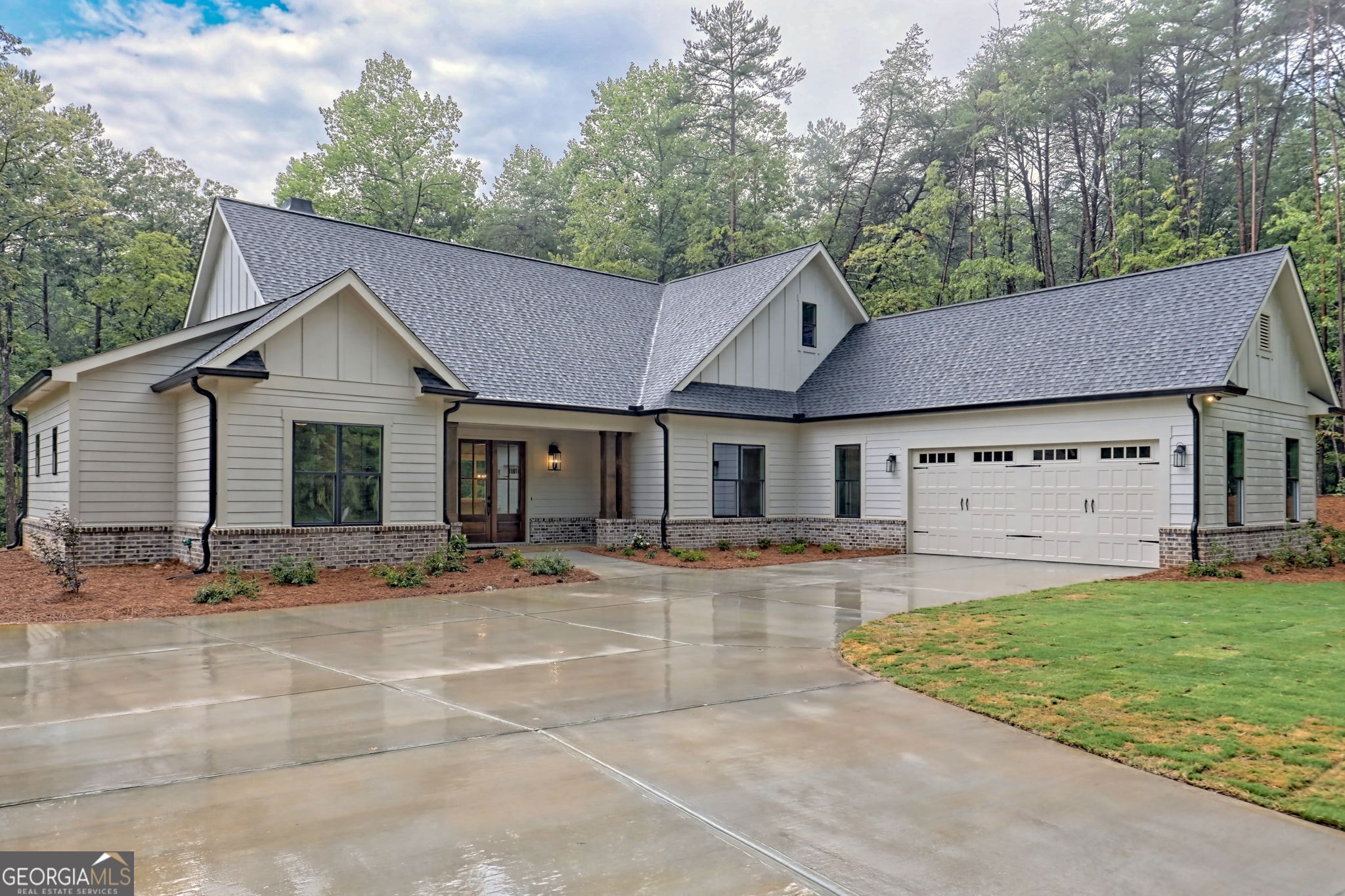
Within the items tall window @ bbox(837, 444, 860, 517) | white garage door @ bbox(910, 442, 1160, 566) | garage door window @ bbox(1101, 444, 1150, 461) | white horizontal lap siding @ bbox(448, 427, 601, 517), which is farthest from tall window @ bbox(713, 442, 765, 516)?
garage door window @ bbox(1101, 444, 1150, 461)

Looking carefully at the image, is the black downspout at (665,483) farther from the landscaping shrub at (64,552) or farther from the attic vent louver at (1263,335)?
the attic vent louver at (1263,335)

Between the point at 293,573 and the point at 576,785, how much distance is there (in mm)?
9113

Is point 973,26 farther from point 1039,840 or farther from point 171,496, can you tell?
point 1039,840

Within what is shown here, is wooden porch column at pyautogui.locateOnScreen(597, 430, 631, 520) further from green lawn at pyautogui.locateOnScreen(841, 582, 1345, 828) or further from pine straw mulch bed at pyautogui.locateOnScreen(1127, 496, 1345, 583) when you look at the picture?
pine straw mulch bed at pyautogui.locateOnScreen(1127, 496, 1345, 583)

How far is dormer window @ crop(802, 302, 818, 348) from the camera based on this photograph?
68.9 ft

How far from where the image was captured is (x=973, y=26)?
116 ft

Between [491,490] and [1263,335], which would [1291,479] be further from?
[491,490]

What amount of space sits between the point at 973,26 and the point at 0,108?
33.7 m

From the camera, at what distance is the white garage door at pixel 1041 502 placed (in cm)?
1493

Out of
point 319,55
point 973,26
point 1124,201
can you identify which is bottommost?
point 1124,201

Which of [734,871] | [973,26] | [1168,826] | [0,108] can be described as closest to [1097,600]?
[1168,826]

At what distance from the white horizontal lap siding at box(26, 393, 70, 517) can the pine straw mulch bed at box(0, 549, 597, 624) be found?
4.41 ft

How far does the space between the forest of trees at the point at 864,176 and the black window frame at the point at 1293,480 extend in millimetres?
9720

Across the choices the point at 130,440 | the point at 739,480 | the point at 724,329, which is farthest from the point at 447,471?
the point at 724,329
